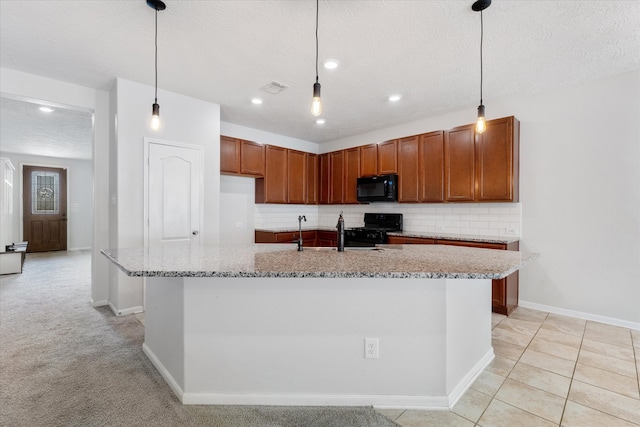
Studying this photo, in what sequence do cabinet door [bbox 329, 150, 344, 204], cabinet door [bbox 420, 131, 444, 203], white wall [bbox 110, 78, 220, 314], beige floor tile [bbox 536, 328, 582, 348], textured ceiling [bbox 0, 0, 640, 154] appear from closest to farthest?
textured ceiling [bbox 0, 0, 640, 154], beige floor tile [bbox 536, 328, 582, 348], white wall [bbox 110, 78, 220, 314], cabinet door [bbox 420, 131, 444, 203], cabinet door [bbox 329, 150, 344, 204]

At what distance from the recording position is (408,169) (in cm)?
453

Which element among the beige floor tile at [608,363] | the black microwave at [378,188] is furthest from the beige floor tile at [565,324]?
the black microwave at [378,188]

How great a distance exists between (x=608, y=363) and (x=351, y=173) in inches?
151

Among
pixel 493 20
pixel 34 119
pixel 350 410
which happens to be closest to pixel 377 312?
Answer: pixel 350 410

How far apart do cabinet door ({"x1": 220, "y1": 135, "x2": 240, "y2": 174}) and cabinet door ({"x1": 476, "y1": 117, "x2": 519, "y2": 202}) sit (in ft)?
11.0

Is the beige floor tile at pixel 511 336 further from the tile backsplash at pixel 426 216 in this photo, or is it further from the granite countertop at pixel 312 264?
the tile backsplash at pixel 426 216

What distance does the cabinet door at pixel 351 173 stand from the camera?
17.1 feet

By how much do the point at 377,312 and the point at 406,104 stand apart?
9.88 feet

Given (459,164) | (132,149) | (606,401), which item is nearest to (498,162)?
(459,164)

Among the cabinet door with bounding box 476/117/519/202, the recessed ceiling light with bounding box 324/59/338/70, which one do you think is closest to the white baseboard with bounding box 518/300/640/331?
the cabinet door with bounding box 476/117/519/202

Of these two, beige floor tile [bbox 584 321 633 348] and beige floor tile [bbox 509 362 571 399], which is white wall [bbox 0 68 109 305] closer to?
beige floor tile [bbox 509 362 571 399]

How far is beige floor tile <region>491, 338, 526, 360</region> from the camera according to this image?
247 centimetres

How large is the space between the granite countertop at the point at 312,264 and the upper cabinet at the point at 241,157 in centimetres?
259

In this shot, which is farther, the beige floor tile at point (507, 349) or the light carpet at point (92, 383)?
the beige floor tile at point (507, 349)
